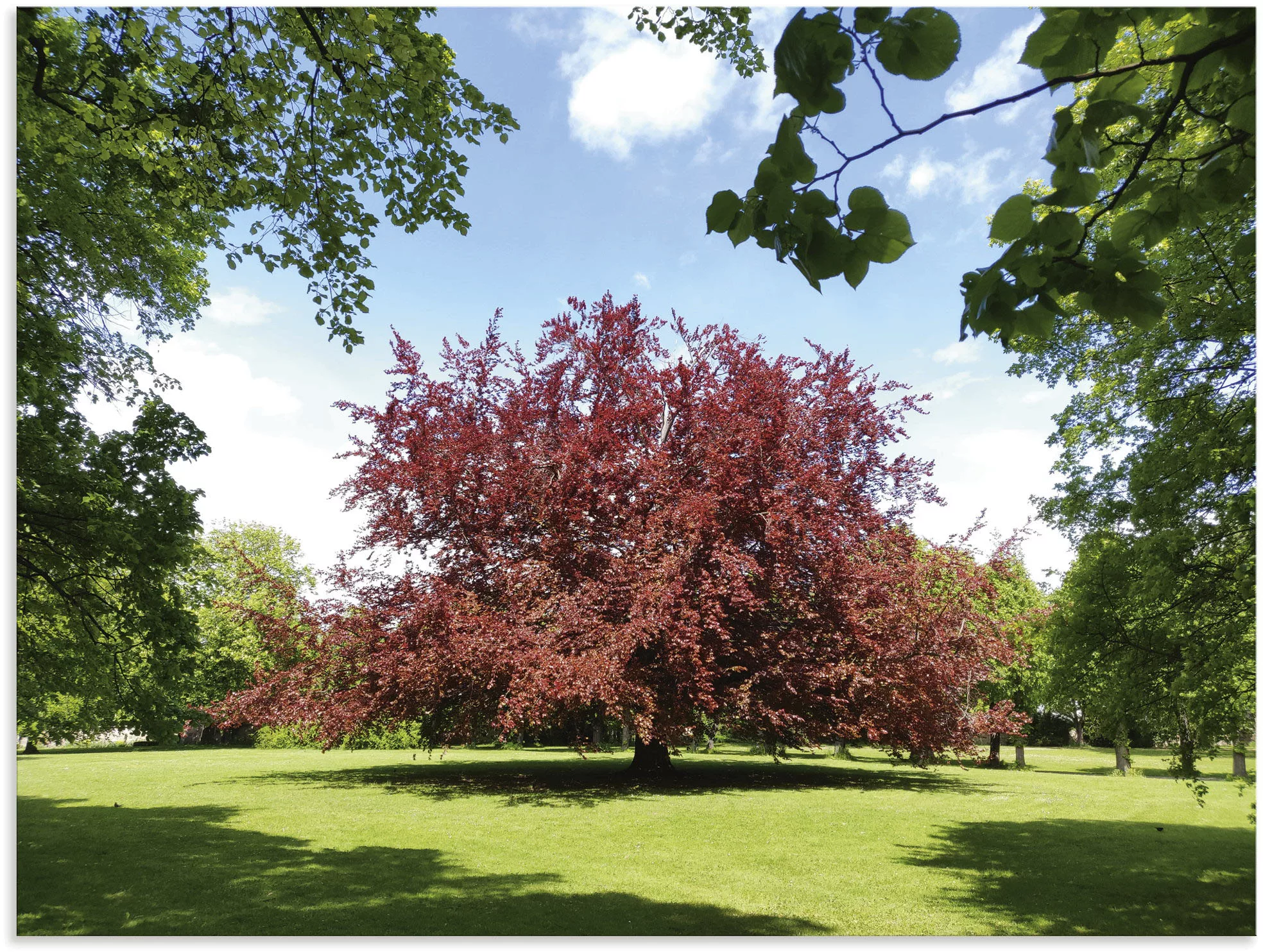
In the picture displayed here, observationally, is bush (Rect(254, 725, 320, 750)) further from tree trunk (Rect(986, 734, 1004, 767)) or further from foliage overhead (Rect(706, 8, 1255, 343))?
foliage overhead (Rect(706, 8, 1255, 343))

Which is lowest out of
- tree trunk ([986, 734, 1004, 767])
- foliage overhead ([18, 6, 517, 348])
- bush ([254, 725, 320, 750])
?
bush ([254, 725, 320, 750])

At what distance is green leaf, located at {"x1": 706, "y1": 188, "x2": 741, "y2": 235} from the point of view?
2.45 metres

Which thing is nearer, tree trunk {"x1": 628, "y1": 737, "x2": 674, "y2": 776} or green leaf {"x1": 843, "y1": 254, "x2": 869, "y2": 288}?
green leaf {"x1": 843, "y1": 254, "x2": 869, "y2": 288}

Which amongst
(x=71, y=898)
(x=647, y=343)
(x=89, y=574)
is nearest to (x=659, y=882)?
(x=71, y=898)

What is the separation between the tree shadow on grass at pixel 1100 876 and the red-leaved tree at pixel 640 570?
4886 millimetres

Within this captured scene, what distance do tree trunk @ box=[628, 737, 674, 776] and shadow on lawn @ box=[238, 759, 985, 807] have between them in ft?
1.11

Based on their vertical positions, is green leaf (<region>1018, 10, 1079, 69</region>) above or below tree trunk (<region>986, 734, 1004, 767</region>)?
above

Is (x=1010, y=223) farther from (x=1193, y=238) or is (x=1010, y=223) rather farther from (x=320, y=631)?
(x=320, y=631)

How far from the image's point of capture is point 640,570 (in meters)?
14.4

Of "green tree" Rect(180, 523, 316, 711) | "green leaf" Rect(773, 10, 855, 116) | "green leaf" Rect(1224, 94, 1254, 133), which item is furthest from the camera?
"green tree" Rect(180, 523, 316, 711)

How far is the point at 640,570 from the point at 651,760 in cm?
630

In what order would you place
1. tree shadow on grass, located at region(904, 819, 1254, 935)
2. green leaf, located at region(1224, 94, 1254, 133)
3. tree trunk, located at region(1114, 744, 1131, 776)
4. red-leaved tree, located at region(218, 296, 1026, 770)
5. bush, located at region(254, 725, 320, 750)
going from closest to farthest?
1. green leaf, located at region(1224, 94, 1254, 133)
2. tree shadow on grass, located at region(904, 819, 1254, 935)
3. red-leaved tree, located at region(218, 296, 1026, 770)
4. tree trunk, located at region(1114, 744, 1131, 776)
5. bush, located at region(254, 725, 320, 750)

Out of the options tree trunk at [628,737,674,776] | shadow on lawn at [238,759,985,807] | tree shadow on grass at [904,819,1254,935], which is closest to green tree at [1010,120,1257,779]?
tree shadow on grass at [904,819,1254,935]

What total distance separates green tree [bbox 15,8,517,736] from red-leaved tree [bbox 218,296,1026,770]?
21.6 feet
